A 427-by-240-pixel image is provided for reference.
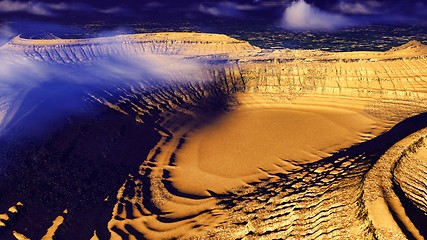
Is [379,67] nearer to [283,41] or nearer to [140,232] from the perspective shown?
[140,232]

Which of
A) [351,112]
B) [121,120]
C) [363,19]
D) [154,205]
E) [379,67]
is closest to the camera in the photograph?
[154,205]

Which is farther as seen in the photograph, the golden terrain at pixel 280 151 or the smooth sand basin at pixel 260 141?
the smooth sand basin at pixel 260 141

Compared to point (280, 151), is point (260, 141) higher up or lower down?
higher up

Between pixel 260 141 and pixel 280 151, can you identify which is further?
pixel 260 141

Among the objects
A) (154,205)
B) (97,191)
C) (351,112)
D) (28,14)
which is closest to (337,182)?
(154,205)

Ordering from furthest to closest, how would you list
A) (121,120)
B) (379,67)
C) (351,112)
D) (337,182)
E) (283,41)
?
(283,41) < (379,67) < (351,112) < (121,120) < (337,182)
